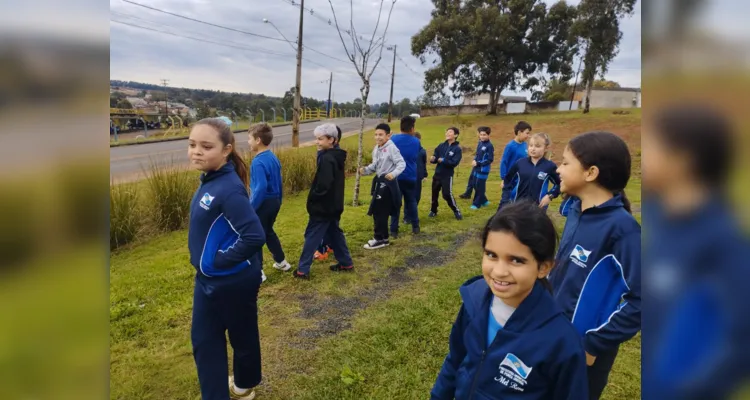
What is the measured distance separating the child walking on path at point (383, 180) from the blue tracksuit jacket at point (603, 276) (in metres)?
3.91

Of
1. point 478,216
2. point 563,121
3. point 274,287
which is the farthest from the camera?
point 563,121

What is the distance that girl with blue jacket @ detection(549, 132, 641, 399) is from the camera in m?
1.80

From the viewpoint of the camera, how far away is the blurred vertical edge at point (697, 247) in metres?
0.35

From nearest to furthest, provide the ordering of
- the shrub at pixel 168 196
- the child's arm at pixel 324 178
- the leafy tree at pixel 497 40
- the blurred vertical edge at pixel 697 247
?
the blurred vertical edge at pixel 697 247 < the child's arm at pixel 324 178 < the shrub at pixel 168 196 < the leafy tree at pixel 497 40

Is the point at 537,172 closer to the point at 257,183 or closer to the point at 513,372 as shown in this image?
the point at 257,183

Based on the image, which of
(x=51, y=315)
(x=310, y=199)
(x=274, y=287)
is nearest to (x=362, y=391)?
(x=274, y=287)

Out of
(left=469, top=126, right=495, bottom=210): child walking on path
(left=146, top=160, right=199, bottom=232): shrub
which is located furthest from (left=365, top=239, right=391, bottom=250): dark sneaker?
(left=469, top=126, right=495, bottom=210): child walking on path

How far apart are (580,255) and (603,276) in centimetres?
12

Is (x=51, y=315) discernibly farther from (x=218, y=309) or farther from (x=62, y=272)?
(x=218, y=309)

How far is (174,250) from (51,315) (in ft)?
19.6

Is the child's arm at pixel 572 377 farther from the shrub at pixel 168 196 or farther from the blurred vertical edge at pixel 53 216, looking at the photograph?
the shrub at pixel 168 196

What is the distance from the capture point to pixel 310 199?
4.84 m

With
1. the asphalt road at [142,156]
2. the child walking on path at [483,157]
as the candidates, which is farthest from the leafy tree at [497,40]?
the child walking on path at [483,157]

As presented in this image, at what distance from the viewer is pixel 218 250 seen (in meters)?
2.40
